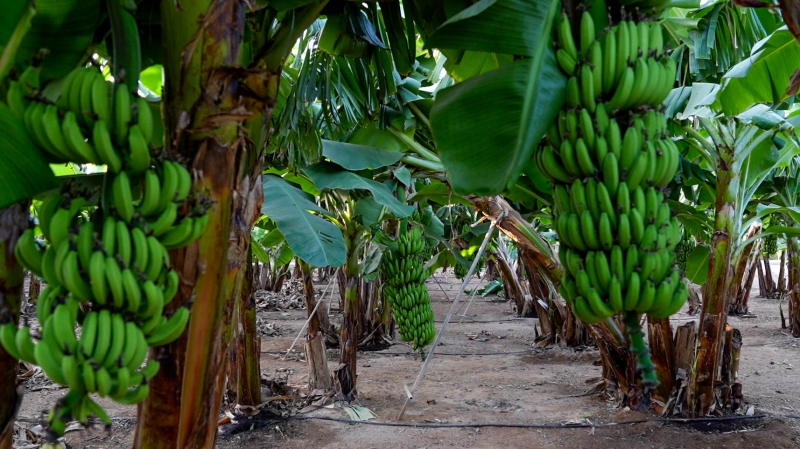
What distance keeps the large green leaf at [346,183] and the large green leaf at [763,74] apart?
1.90 meters

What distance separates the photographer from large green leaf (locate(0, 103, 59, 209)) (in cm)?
112

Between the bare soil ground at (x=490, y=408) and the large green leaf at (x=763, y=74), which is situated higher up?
the large green leaf at (x=763, y=74)

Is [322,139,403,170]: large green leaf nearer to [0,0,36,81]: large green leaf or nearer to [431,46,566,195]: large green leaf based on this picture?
[431,46,566,195]: large green leaf

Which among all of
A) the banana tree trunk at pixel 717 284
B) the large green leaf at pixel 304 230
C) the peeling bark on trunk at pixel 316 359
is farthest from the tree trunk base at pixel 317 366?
the banana tree trunk at pixel 717 284

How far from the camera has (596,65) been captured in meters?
1.28

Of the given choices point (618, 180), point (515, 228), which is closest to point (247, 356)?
point (515, 228)

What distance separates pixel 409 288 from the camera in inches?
204

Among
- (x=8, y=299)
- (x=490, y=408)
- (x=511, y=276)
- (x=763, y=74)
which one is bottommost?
(x=490, y=408)

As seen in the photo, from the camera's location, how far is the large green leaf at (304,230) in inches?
117

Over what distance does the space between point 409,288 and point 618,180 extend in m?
4.01

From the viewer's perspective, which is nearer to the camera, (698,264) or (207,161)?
(207,161)

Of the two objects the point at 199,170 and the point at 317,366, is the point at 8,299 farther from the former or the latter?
the point at 317,366

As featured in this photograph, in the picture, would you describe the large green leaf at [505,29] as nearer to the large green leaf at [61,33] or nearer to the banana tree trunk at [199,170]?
the banana tree trunk at [199,170]

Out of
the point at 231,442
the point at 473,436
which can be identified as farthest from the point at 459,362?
the point at 231,442
